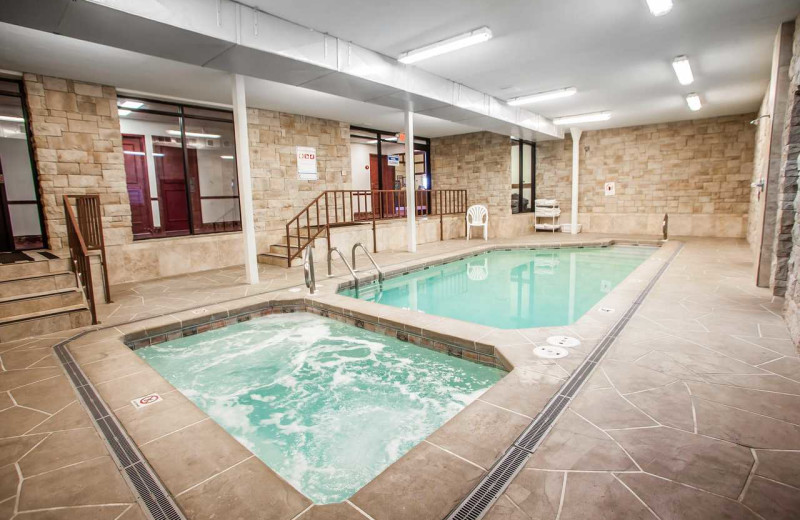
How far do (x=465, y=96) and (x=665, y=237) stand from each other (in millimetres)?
6558

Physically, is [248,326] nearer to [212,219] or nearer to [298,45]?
[298,45]

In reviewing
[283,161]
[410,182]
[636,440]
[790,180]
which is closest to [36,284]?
[283,161]

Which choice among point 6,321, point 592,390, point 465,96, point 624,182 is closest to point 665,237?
point 624,182

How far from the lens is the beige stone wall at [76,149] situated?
572 centimetres

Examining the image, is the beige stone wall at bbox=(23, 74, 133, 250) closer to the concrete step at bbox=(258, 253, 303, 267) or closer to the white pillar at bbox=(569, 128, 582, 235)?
the concrete step at bbox=(258, 253, 303, 267)

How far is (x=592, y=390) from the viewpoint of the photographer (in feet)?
8.45

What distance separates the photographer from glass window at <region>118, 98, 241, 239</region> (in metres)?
9.85

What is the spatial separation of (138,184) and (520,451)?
11.4 metres

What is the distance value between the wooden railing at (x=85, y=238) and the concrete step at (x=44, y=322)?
0.36ft

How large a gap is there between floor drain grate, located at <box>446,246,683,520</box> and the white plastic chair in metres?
8.47

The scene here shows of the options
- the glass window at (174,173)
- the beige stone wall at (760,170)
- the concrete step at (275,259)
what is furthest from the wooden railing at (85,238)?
the beige stone wall at (760,170)

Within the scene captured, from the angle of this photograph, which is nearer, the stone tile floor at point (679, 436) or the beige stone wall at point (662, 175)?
the stone tile floor at point (679, 436)

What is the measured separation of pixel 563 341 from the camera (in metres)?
3.44

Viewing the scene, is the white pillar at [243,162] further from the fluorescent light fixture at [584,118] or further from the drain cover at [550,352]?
the fluorescent light fixture at [584,118]
